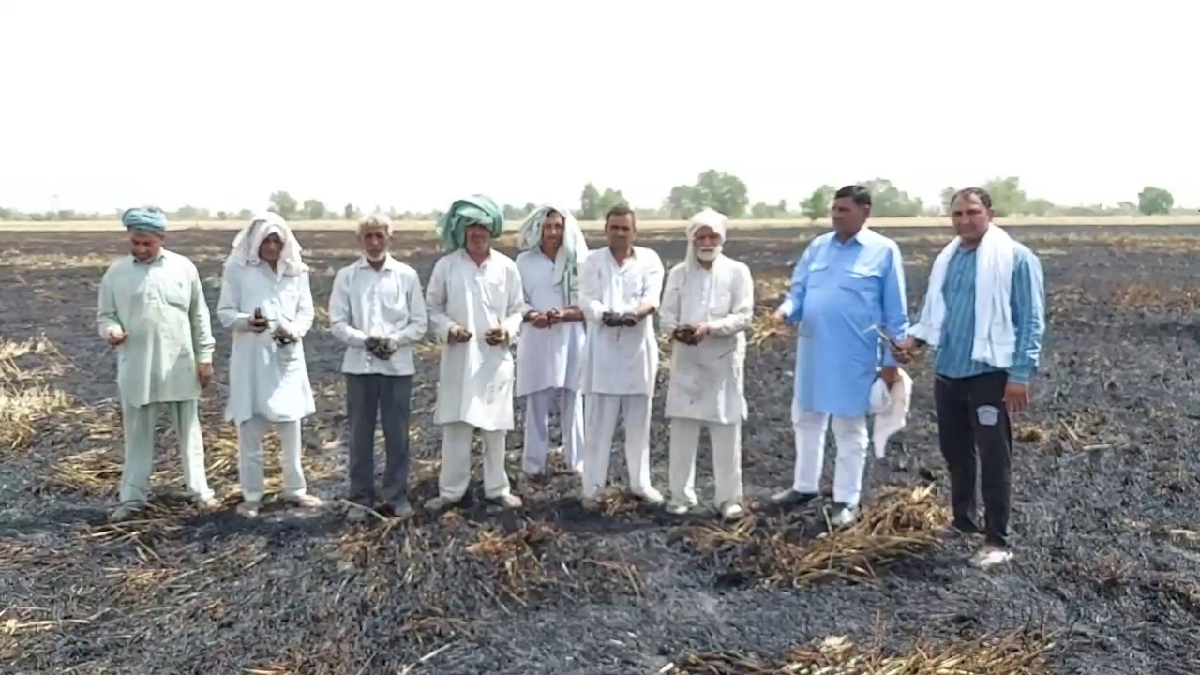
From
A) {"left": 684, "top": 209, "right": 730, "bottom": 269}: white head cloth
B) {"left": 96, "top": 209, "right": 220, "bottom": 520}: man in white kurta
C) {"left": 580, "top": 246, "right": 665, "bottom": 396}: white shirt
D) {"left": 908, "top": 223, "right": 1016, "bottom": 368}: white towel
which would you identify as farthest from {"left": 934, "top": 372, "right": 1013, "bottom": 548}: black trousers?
{"left": 96, "top": 209, "right": 220, "bottom": 520}: man in white kurta

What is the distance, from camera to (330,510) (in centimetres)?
654

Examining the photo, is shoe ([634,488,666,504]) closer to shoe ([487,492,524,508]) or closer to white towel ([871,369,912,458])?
shoe ([487,492,524,508])

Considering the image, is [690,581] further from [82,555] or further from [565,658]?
[82,555]

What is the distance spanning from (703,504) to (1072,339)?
8.54 meters

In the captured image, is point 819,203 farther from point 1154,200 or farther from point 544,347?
point 544,347

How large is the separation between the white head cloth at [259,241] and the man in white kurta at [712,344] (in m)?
2.21

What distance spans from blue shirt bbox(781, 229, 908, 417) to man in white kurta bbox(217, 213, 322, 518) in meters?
3.00

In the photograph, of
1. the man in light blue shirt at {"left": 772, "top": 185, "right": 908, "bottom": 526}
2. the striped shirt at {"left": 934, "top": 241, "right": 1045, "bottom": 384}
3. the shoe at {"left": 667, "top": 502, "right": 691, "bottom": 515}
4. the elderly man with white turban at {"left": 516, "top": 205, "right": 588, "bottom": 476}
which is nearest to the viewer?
the striped shirt at {"left": 934, "top": 241, "right": 1045, "bottom": 384}

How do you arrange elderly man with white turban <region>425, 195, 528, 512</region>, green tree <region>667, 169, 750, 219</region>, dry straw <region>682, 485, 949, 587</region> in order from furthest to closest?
green tree <region>667, 169, 750, 219</region> → elderly man with white turban <region>425, 195, 528, 512</region> → dry straw <region>682, 485, 949, 587</region>

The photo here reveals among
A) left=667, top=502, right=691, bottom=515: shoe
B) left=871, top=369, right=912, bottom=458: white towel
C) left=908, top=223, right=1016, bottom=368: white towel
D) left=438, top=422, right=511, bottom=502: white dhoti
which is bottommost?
left=667, top=502, right=691, bottom=515: shoe

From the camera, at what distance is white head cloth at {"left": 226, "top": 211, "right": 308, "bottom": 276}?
241 inches

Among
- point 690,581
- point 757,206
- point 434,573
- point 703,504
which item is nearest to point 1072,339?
point 703,504

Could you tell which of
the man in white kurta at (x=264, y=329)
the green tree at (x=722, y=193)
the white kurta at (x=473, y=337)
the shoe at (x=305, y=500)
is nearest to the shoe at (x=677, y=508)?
the white kurta at (x=473, y=337)

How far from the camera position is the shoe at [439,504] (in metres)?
6.42
